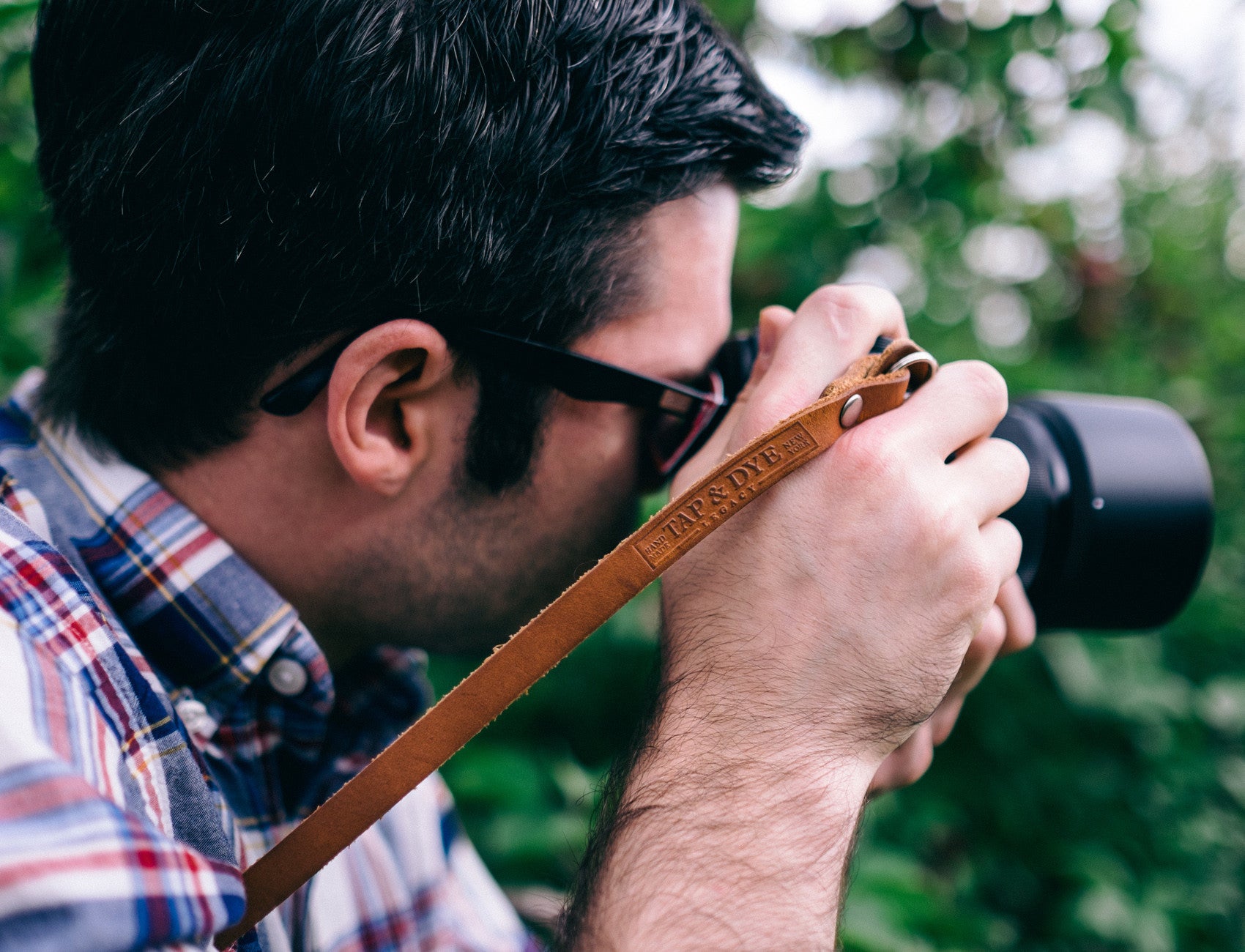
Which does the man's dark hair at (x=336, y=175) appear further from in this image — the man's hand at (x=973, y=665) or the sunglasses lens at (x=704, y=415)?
the man's hand at (x=973, y=665)

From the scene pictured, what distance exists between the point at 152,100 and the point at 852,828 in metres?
1.01

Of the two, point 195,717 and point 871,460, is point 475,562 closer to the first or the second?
point 195,717

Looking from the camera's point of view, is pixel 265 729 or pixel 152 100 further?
pixel 265 729

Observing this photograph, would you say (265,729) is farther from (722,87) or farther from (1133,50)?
(1133,50)

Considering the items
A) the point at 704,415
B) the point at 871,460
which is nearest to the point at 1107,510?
the point at 871,460

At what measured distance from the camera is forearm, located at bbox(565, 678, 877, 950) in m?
0.73

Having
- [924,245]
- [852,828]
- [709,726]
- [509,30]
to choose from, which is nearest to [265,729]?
[709,726]

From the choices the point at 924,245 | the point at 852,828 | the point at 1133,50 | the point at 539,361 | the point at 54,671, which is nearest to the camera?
the point at 54,671

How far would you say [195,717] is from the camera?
2.96 ft

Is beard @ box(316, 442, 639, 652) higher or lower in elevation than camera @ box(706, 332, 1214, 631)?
higher

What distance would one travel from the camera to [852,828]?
827 mm

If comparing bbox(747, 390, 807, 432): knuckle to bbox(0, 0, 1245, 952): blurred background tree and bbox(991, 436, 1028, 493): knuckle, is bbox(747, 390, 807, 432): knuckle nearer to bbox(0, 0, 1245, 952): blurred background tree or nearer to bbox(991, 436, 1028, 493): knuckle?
bbox(991, 436, 1028, 493): knuckle

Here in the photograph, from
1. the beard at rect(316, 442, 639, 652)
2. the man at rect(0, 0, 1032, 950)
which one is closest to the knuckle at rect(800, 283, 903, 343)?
the man at rect(0, 0, 1032, 950)

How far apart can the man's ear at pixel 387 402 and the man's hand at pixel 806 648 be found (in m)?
0.32
